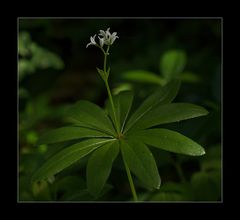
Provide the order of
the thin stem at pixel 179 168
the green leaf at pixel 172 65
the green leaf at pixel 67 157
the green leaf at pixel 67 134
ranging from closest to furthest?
1. the green leaf at pixel 67 157
2. the green leaf at pixel 67 134
3. the thin stem at pixel 179 168
4. the green leaf at pixel 172 65

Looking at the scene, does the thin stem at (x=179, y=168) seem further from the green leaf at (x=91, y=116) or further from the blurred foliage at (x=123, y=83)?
the green leaf at (x=91, y=116)

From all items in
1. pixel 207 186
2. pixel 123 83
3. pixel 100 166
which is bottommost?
pixel 207 186

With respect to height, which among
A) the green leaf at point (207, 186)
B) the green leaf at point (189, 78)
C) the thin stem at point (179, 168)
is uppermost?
the green leaf at point (189, 78)

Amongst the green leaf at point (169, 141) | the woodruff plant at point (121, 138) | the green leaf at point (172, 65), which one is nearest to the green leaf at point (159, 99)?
the woodruff plant at point (121, 138)

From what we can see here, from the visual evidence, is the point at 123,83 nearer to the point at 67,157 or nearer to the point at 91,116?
the point at 91,116

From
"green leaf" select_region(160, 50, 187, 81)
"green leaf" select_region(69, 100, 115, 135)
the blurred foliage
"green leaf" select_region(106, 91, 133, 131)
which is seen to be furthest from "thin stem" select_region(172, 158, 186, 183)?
"green leaf" select_region(160, 50, 187, 81)

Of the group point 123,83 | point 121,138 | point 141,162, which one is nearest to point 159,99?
point 121,138

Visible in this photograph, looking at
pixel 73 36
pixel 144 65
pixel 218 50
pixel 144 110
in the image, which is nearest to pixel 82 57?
pixel 73 36

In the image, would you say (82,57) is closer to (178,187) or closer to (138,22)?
(138,22)
